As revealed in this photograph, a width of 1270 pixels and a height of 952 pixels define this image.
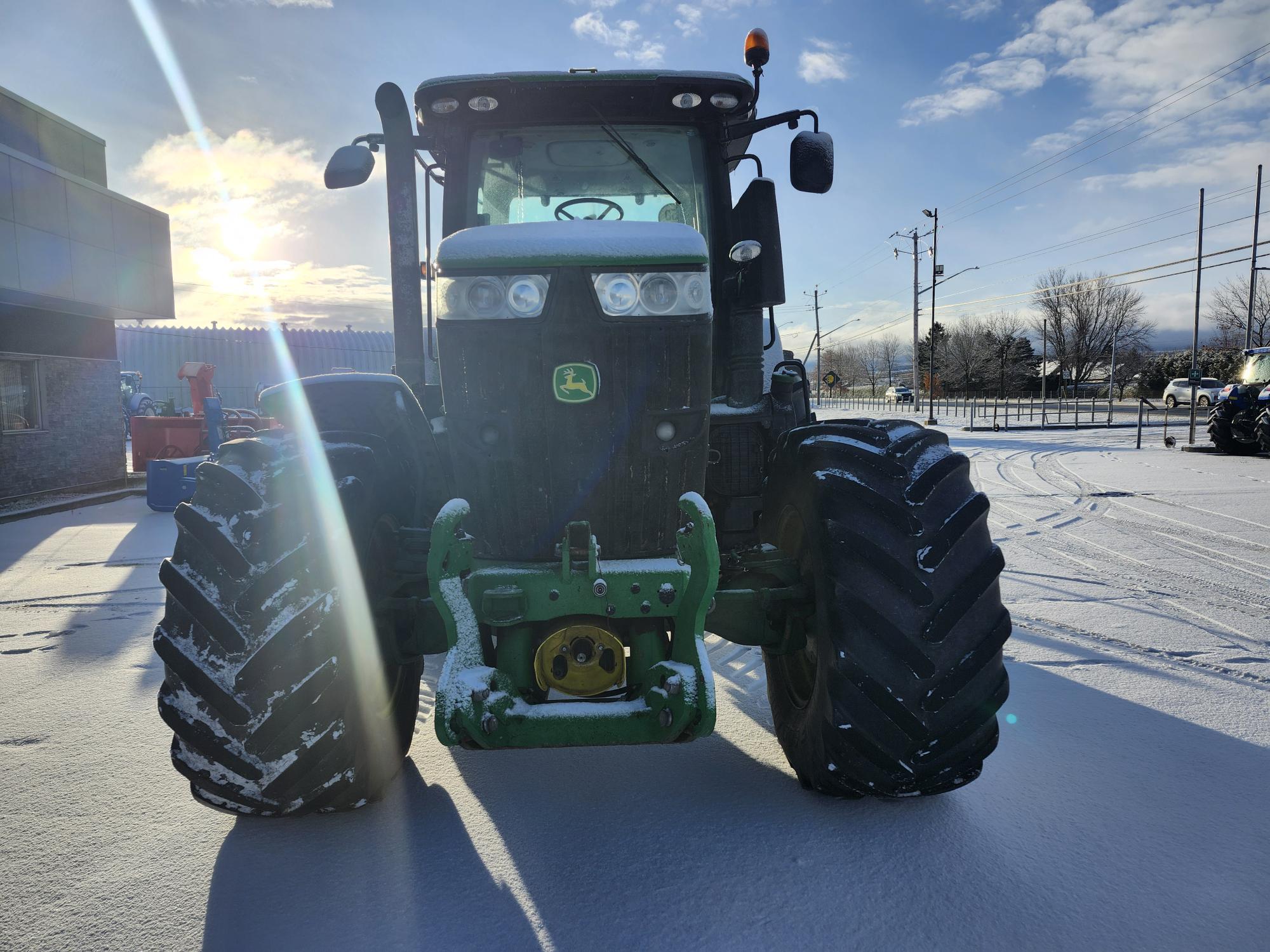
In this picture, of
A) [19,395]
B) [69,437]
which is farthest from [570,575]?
[69,437]

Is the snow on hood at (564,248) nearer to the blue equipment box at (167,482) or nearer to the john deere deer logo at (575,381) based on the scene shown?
the john deere deer logo at (575,381)

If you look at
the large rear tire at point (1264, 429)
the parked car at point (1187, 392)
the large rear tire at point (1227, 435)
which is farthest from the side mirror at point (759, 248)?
the parked car at point (1187, 392)

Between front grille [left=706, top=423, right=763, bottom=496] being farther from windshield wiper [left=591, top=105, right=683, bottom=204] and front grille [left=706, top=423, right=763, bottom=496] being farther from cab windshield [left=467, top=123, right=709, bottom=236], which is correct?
windshield wiper [left=591, top=105, right=683, bottom=204]

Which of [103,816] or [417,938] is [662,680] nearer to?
[417,938]

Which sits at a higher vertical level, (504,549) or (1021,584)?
(504,549)

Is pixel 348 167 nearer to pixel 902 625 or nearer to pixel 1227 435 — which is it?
pixel 902 625

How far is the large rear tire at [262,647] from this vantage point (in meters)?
2.20

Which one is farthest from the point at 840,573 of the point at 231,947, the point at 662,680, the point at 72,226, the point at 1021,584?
the point at 72,226

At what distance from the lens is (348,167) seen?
3025 mm

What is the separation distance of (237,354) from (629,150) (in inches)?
1576

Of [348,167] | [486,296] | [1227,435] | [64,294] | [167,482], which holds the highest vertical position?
[64,294]

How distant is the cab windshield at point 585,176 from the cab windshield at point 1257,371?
766 inches

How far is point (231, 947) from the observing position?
2.01 metres

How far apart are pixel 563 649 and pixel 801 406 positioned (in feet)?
5.91
